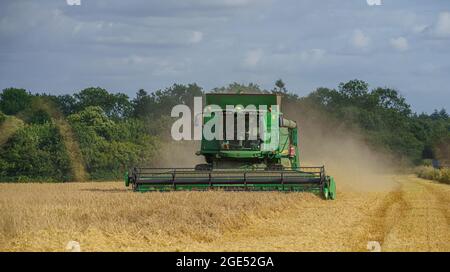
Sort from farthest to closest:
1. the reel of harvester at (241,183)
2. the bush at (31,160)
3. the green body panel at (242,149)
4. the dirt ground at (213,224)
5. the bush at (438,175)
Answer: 1. the bush at (31,160)
2. the bush at (438,175)
3. the green body panel at (242,149)
4. the reel of harvester at (241,183)
5. the dirt ground at (213,224)

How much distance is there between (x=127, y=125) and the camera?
50.0 m

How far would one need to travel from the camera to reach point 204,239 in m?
14.1

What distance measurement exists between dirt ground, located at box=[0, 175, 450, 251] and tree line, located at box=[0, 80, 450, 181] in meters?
10.1

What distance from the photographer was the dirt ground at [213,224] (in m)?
13.3

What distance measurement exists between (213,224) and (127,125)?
3521 centimetres

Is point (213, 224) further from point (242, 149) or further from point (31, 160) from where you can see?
point (31, 160)

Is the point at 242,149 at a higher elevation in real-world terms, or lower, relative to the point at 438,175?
higher

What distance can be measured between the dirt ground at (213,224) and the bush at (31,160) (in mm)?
22048

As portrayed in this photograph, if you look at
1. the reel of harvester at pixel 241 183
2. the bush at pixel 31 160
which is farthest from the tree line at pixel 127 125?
the reel of harvester at pixel 241 183

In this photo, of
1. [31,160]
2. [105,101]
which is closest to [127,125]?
[31,160]

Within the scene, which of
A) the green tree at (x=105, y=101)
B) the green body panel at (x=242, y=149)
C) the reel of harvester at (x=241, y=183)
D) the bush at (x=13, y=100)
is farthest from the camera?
the bush at (x=13, y=100)

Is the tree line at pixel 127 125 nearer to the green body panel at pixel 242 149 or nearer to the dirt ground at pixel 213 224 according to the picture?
the green body panel at pixel 242 149
